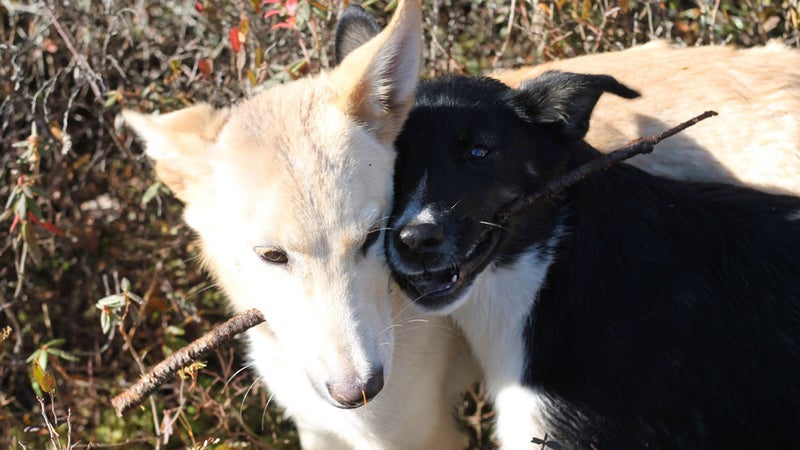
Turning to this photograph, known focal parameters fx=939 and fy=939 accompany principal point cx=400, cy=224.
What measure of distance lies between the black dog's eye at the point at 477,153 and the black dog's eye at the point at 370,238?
1.55 ft

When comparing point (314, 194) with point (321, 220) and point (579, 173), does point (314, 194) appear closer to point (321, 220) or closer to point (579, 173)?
point (321, 220)

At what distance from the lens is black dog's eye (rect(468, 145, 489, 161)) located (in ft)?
10.5

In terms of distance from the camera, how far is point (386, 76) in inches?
122

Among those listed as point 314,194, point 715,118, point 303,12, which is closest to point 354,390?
point 314,194

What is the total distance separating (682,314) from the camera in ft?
10.9

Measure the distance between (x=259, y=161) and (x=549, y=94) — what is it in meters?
1.05

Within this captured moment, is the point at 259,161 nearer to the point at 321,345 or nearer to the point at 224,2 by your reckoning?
the point at 321,345

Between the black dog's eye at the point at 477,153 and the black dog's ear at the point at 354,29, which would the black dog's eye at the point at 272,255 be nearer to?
the black dog's eye at the point at 477,153

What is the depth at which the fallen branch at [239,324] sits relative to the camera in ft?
10.7

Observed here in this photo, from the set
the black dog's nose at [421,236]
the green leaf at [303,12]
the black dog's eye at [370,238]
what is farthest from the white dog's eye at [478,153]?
the green leaf at [303,12]

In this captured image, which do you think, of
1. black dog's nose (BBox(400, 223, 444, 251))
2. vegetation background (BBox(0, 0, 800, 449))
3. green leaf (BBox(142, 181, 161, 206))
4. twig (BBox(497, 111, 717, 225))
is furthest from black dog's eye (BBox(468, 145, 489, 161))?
green leaf (BBox(142, 181, 161, 206))

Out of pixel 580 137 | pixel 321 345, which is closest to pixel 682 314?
pixel 580 137

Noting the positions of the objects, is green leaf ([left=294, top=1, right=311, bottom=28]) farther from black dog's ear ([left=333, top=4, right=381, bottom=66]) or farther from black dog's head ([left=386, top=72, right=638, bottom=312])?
black dog's head ([left=386, top=72, right=638, bottom=312])

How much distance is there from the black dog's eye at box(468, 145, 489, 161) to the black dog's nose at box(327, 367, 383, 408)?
85 cm
